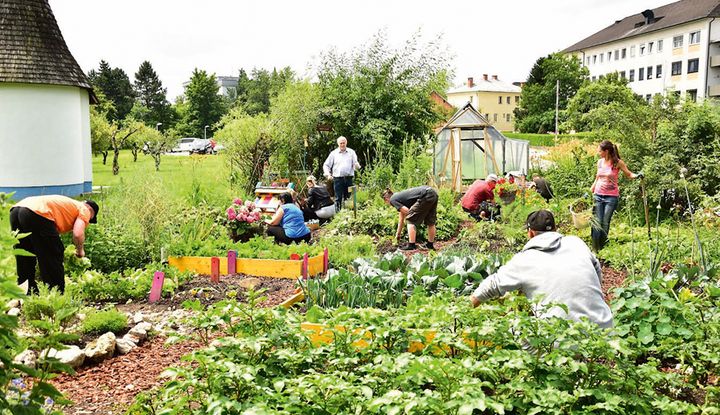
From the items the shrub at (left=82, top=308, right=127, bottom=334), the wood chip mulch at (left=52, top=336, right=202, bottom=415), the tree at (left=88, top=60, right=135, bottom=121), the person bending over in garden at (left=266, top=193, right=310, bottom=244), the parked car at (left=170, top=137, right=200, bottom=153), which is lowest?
the wood chip mulch at (left=52, top=336, right=202, bottom=415)

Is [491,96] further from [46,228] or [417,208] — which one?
[46,228]

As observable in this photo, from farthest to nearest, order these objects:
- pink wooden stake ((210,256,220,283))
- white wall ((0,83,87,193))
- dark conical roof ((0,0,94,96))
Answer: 1. white wall ((0,83,87,193))
2. dark conical roof ((0,0,94,96))
3. pink wooden stake ((210,256,220,283))

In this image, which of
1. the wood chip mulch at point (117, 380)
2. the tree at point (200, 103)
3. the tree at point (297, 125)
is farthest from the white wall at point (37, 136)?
the tree at point (200, 103)

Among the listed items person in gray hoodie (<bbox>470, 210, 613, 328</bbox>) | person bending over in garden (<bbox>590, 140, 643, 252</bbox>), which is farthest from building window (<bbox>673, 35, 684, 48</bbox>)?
person in gray hoodie (<bbox>470, 210, 613, 328</bbox>)

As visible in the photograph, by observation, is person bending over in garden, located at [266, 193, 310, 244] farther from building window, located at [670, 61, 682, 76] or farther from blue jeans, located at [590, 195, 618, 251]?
building window, located at [670, 61, 682, 76]

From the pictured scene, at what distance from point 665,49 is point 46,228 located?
5835 cm

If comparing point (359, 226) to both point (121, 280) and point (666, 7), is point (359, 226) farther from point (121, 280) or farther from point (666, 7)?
point (666, 7)

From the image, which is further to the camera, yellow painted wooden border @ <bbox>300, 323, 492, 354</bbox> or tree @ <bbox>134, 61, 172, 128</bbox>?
tree @ <bbox>134, 61, 172, 128</bbox>

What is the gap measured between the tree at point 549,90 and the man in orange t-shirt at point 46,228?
56418 millimetres

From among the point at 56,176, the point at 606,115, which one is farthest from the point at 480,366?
the point at 56,176

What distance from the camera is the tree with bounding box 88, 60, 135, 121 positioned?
222 ft

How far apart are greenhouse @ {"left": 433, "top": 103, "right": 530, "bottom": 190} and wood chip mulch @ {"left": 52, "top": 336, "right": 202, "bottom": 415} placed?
37.8ft

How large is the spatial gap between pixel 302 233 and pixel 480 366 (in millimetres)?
6142

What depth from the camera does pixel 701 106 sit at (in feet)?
35.5
